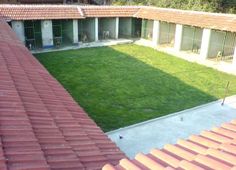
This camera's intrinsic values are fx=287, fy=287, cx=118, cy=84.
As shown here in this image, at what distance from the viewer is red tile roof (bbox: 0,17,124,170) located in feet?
14.2

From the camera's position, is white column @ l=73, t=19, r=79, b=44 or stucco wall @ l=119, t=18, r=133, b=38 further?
stucco wall @ l=119, t=18, r=133, b=38

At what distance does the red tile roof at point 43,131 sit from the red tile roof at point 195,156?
1.04 m

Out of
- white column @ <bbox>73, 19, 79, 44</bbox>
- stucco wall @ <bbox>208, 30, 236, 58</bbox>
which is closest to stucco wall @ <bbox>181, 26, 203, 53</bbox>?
stucco wall @ <bbox>208, 30, 236, 58</bbox>

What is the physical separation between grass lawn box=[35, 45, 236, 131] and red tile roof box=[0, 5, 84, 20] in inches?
143

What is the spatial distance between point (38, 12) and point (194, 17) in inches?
579

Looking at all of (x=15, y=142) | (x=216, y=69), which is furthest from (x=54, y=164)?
(x=216, y=69)

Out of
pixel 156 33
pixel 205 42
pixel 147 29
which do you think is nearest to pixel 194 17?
pixel 205 42

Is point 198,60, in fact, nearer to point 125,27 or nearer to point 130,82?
point 130,82

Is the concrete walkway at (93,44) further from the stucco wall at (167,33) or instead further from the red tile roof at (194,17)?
the stucco wall at (167,33)

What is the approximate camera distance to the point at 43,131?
5488mm

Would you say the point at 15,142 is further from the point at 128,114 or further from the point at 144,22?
the point at 144,22

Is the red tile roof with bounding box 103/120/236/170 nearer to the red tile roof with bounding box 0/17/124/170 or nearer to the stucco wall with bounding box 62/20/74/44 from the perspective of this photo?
the red tile roof with bounding box 0/17/124/170

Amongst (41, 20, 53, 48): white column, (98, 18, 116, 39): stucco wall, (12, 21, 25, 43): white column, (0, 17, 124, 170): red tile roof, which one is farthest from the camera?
(98, 18, 116, 39): stucco wall

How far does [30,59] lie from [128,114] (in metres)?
5.89
